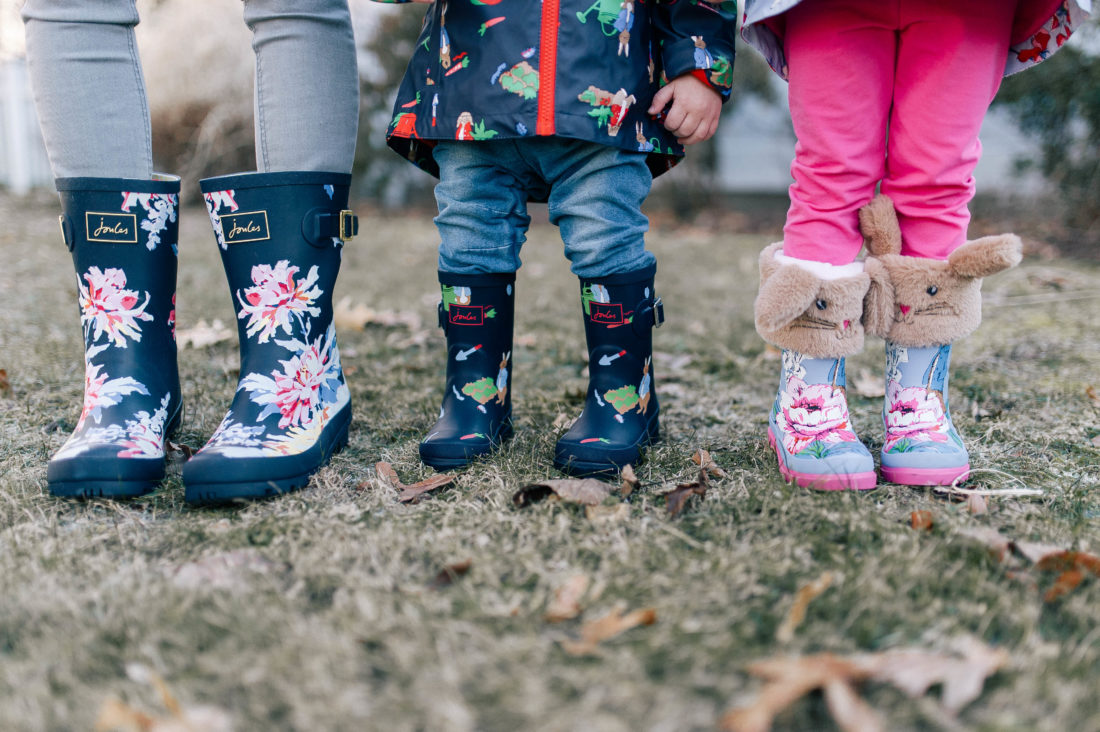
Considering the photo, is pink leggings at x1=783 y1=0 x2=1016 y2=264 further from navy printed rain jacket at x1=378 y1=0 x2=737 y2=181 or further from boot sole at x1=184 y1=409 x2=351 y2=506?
boot sole at x1=184 y1=409 x2=351 y2=506

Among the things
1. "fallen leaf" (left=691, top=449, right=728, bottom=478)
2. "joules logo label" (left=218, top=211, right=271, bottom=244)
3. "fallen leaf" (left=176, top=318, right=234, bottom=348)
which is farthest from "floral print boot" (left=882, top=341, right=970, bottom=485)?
"fallen leaf" (left=176, top=318, right=234, bottom=348)

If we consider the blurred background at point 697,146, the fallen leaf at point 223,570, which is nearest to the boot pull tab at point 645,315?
the fallen leaf at point 223,570

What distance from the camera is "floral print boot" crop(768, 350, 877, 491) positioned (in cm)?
130

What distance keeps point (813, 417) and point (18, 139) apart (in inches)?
338

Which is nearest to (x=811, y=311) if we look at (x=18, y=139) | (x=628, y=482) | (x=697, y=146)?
(x=628, y=482)

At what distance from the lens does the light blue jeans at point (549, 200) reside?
1.41 m

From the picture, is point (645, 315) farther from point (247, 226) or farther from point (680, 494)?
point (247, 226)

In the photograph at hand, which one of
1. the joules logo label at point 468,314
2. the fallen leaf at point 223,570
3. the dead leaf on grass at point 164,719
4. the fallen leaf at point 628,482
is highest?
the joules logo label at point 468,314

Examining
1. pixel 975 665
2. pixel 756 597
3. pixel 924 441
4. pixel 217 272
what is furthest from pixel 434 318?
pixel 975 665

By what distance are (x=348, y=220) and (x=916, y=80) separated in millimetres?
994

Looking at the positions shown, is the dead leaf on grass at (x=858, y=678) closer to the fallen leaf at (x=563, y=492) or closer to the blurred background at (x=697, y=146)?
the fallen leaf at (x=563, y=492)

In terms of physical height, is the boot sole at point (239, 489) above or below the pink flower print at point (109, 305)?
below

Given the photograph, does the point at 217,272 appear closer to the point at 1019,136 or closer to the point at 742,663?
the point at 742,663

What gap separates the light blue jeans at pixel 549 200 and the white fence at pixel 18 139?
782 centimetres
